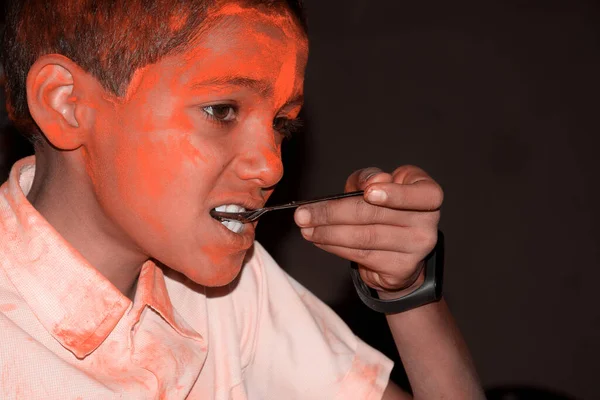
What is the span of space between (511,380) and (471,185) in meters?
0.66

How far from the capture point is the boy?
85 centimetres

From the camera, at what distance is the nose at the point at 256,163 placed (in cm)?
88

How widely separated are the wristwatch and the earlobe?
462 mm

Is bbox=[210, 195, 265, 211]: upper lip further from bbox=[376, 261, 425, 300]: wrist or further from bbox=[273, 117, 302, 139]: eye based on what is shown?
bbox=[376, 261, 425, 300]: wrist

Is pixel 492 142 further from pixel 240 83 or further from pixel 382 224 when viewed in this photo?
pixel 240 83

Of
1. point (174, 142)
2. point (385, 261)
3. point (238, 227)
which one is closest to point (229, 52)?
point (174, 142)

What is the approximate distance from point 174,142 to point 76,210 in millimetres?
162

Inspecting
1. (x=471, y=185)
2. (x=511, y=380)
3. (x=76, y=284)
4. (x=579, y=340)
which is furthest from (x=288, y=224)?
(x=76, y=284)

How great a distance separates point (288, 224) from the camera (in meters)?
2.22

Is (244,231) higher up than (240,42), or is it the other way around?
(240,42)

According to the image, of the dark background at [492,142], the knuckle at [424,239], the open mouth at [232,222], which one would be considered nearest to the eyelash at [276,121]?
the open mouth at [232,222]

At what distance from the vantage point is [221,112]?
2.88 ft

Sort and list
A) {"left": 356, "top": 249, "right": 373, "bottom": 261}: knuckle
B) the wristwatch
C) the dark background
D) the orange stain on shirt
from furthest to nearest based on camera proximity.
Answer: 1. the dark background
2. the wristwatch
3. {"left": 356, "top": 249, "right": 373, "bottom": 261}: knuckle
4. the orange stain on shirt

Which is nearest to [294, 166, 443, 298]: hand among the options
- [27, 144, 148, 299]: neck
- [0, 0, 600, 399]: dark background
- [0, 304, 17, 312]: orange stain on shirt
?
[27, 144, 148, 299]: neck
